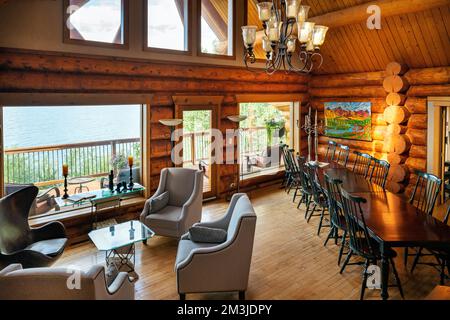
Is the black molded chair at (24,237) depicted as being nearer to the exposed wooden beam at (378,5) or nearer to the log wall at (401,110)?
the exposed wooden beam at (378,5)

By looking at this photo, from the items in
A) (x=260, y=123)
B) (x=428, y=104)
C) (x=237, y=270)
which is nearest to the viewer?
(x=237, y=270)

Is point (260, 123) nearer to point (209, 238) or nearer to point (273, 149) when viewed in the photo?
point (273, 149)

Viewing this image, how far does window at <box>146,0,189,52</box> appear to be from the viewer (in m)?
6.33

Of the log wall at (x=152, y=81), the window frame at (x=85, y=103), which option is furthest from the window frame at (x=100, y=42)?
the window frame at (x=85, y=103)

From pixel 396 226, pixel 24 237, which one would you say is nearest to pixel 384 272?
pixel 396 226

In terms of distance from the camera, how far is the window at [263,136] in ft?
29.9

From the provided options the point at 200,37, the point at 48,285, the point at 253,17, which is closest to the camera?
the point at 48,285

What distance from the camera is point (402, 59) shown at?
24.9ft

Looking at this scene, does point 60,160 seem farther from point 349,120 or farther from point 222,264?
point 349,120

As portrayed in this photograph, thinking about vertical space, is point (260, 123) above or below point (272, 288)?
above

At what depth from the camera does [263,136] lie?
9.87 metres

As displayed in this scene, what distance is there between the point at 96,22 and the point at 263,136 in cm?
534
